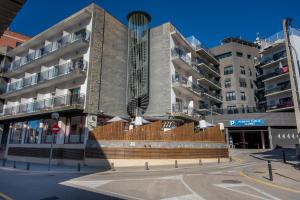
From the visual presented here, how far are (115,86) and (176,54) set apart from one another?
366 inches

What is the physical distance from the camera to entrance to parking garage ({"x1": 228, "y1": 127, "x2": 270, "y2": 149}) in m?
44.4

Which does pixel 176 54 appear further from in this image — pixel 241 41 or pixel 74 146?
pixel 241 41

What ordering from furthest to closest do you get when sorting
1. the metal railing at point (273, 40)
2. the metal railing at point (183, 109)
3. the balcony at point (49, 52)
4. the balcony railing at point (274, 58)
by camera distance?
the metal railing at point (273, 40)
the balcony railing at point (274, 58)
the metal railing at point (183, 109)
the balcony at point (49, 52)

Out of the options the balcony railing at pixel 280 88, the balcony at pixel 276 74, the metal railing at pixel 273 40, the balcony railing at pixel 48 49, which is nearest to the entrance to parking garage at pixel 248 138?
the balcony railing at pixel 280 88

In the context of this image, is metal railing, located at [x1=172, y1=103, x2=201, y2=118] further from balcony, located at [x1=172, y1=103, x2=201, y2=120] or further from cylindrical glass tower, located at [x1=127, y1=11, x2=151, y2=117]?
cylindrical glass tower, located at [x1=127, y1=11, x2=151, y2=117]

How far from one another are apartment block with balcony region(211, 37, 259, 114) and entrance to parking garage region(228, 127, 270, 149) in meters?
7.16

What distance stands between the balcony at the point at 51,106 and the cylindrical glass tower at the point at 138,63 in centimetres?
708

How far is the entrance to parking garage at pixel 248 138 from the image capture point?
44.4m

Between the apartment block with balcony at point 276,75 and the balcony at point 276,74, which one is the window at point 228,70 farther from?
the balcony at point 276,74

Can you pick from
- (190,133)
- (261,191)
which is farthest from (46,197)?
(190,133)

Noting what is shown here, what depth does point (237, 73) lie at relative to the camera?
5469cm

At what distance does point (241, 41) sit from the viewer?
2405 inches

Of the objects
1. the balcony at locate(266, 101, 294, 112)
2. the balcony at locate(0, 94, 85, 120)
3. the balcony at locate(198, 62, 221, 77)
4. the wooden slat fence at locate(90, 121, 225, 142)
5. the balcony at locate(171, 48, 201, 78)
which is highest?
the balcony at locate(198, 62, 221, 77)

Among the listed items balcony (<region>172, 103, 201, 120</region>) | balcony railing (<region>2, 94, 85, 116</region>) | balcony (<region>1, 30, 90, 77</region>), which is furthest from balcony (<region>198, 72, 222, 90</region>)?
balcony railing (<region>2, 94, 85, 116</region>)
